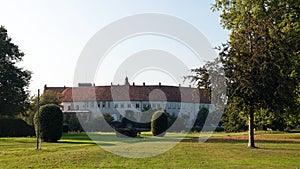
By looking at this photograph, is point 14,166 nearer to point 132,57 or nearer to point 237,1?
point 132,57

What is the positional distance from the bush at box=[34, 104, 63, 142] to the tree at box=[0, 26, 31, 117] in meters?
18.8

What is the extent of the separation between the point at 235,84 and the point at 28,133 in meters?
32.7

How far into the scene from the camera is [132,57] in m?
31.5

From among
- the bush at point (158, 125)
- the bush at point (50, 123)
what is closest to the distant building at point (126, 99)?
the bush at point (158, 125)

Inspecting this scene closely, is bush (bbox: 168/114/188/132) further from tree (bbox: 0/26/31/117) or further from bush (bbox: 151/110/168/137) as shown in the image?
tree (bbox: 0/26/31/117)

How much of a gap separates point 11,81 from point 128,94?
47842 millimetres

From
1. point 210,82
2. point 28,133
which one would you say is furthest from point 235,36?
point 28,133

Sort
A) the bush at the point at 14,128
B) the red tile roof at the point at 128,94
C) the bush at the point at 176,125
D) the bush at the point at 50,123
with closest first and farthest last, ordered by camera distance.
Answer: the bush at the point at 50,123, the bush at the point at 14,128, the bush at the point at 176,125, the red tile roof at the point at 128,94

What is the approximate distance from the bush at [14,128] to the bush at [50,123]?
18.8m

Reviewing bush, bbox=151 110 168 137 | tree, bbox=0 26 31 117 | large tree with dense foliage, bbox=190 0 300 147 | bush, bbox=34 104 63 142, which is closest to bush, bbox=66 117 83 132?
tree, bbox=0 26 31 117

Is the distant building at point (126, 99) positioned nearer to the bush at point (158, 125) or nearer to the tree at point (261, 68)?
the bush at point (158, 125)

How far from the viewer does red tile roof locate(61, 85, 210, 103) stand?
308ft

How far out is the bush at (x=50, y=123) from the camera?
3250 centimetres

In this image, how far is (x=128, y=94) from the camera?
9750 cm
